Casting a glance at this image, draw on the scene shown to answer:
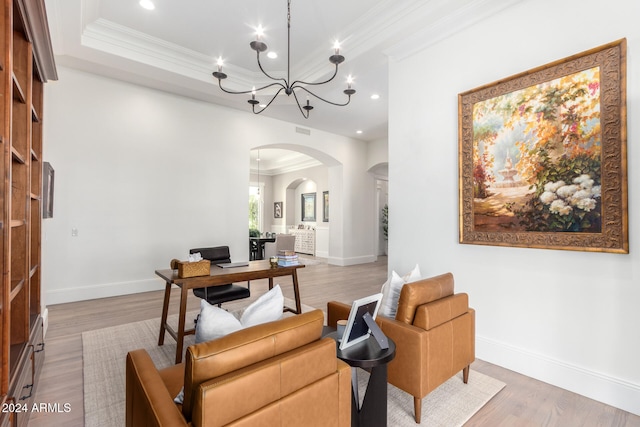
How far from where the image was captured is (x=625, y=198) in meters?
2.09

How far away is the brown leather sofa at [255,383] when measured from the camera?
102 cm

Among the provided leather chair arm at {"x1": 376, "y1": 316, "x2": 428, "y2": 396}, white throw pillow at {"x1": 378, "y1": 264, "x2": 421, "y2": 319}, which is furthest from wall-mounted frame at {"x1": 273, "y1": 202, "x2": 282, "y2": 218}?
leather chair arm at {"x1": 376, "y1": 316, "x2": 428, "y2": 396}

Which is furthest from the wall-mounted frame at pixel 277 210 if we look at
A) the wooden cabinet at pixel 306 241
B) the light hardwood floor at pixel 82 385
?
the light hardwood floor at pixel 82 385

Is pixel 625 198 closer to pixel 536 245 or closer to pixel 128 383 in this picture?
pixel 536 245

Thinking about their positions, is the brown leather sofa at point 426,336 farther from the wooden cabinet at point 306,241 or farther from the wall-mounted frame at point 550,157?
the wooden cabinet at point 306,241

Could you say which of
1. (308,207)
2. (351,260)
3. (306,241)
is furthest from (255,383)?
(308,207)

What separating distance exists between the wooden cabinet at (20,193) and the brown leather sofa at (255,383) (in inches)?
25.3

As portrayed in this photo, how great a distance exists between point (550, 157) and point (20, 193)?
3.69 m

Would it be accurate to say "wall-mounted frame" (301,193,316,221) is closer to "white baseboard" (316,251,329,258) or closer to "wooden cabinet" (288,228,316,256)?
"wooden cabinet" (288,228,316,256)

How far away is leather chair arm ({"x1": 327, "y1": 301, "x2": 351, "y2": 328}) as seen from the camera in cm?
232

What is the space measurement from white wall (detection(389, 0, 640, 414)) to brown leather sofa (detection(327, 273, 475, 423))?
75cm

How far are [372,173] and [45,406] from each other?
7.90 metres

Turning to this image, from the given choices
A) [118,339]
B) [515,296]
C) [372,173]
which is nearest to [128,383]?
[118,339]

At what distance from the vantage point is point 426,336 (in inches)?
74.5
